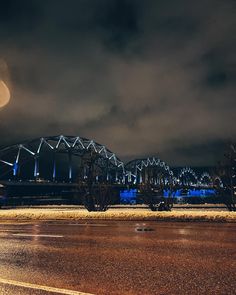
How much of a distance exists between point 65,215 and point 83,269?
16.1m

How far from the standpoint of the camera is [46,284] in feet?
19.8

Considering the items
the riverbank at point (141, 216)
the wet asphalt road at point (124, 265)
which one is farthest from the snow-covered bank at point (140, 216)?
the wet asphalt road at point (124, 265)

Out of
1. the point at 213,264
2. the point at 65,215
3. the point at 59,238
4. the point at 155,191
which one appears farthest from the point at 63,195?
the point at 213,264

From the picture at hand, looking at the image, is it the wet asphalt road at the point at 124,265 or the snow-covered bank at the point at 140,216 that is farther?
the snow-covered bank at the point at 140,216

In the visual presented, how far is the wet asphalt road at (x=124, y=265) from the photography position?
18.9ft

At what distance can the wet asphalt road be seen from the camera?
5758 mm

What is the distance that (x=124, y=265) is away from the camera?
736 centimetres

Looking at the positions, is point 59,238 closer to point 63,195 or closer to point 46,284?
point 46,284

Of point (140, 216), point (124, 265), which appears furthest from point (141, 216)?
point (124, 265)

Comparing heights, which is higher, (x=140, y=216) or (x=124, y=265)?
(x=140, y=216)

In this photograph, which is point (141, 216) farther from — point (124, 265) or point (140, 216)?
point (124, 265)

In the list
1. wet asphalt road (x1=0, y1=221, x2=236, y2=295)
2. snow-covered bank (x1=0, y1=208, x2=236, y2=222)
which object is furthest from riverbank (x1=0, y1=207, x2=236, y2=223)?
wet asphalt road (x1=0, y1=221, x2=236, y2=295)

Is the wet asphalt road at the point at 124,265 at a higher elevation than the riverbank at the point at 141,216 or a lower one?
lower

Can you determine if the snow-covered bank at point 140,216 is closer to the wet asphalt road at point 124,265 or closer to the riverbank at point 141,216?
the riverbank at point 141,216
